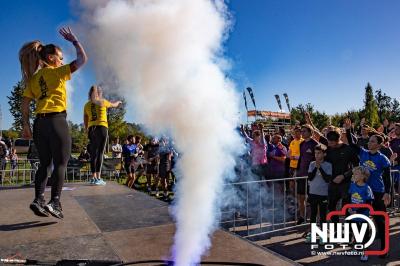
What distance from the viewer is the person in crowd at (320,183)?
251 inches

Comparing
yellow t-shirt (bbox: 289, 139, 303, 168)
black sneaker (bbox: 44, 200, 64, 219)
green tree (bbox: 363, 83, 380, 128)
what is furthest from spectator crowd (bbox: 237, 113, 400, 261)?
green tree (bbox: 363, 83, 380, 128)

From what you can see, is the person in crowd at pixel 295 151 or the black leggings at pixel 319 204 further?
the person in crowd at pixel 295 151

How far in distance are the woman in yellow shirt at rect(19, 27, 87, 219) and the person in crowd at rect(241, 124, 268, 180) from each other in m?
5.37

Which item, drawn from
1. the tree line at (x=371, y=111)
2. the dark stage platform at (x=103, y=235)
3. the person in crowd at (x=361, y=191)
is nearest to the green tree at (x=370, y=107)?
Answer: the tree line at (x=371, y=111)

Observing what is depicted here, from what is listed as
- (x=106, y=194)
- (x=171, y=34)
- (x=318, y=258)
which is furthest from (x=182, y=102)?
(x=318, y=258)

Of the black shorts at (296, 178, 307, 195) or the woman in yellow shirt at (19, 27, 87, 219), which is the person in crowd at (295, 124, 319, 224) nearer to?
the black shorts at (296, 178, 307, 195)

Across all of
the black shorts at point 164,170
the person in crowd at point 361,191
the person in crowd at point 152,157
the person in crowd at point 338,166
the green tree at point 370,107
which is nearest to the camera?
the person in crowd at point 361,191

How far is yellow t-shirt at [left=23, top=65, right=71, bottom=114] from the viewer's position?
3.93m

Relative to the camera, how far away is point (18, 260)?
2811 millimetres

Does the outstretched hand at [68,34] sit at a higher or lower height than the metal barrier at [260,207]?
higher

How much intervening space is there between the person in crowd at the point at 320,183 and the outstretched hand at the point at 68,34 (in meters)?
4.72

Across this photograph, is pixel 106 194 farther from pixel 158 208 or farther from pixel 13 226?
pixel 13 226

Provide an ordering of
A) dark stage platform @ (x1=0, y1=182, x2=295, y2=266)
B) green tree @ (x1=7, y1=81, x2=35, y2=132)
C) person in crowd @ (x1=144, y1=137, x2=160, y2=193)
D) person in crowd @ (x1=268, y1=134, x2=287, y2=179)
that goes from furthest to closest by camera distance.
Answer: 1. green tree @ (x1=7, y1=81, x2=35, y2=132)
2. person in crowd @ (x1=144, y1=137, x2=160, y2=193)
3. person in crowd @ (x1=268, y1=134, x2=287, y2=179)
4. dark stage platform @ (x1=0, y1=182, x2=295, y2=266)

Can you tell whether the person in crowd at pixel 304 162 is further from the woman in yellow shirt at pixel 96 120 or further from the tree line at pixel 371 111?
the tree line at pixel 371 111
